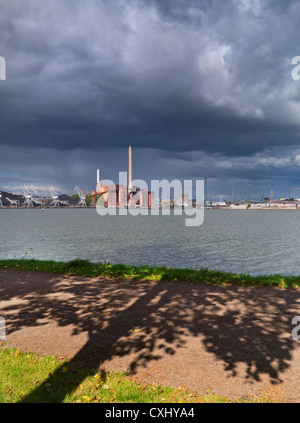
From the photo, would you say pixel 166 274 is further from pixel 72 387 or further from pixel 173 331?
pixel 72 387

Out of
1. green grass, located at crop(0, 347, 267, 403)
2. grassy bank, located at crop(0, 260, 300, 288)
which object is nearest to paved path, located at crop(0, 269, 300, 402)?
green grass, located at crop(0, 347, 267, 403)

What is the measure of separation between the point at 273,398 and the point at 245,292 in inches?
290

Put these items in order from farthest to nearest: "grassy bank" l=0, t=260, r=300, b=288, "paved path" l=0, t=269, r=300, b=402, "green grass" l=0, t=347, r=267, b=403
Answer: "grassy bank" l=0, t=260, r=300, b=288 → "paved path" l=0, t=269, r=300, b=402 → "green grass" l=0, t=347, r=267, b=403

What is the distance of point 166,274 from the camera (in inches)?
619

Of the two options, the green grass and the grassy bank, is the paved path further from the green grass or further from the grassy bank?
the grassy bank

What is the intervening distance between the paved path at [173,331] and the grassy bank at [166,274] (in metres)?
1.10

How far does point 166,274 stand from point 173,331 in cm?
700

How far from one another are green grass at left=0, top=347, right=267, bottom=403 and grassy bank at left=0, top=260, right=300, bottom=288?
879 cm

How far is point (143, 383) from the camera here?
20.6 ft

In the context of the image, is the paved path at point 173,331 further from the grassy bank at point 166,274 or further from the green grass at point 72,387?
the grassy bank at point 166,274

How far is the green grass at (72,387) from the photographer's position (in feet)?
18.9

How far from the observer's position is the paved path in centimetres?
656

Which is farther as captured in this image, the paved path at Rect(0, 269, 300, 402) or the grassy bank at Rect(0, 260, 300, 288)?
the grassy bank at Rect(0, 260, 300, 288)
